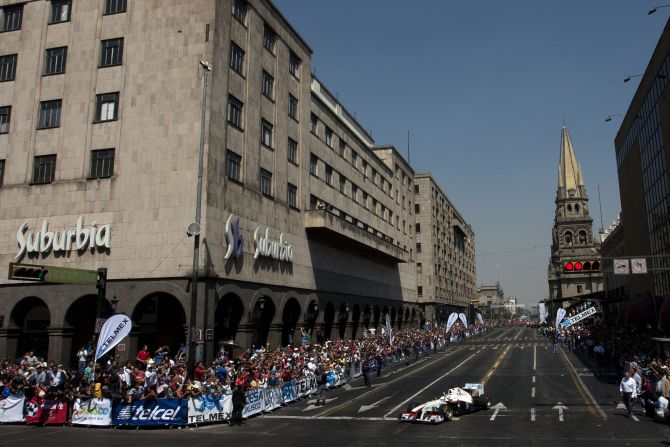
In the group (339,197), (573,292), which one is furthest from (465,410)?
(573,292)

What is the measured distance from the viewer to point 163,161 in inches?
1288

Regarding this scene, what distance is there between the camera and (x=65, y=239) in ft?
108

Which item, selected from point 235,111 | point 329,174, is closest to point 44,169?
point 235,111

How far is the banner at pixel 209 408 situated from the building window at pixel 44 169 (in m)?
20.7

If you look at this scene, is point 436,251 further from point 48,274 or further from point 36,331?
point 48,274

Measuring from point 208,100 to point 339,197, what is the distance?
23.9 m

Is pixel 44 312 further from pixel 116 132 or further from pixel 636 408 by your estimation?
pixel 636 408

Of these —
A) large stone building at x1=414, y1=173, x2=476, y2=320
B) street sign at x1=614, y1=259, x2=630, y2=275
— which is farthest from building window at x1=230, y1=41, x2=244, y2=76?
large stone building at x1=414, y1=173, x2=476, y2=320

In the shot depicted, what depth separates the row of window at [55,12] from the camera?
3588 cm

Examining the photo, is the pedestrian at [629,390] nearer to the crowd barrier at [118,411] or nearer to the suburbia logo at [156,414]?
the crowd barrier at [118,411]

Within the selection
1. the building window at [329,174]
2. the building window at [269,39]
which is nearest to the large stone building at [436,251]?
the building window at [329,174]

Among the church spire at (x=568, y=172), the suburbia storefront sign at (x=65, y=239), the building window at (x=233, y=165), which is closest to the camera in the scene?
the suburbia storefront sign at (x=65, y=239)

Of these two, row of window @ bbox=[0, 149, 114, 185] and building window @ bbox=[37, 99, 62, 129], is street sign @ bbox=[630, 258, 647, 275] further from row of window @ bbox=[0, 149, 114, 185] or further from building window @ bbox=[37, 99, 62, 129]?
building window @ bbox=[37, 99, 62, 129]

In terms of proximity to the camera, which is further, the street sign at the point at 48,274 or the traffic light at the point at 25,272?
the street sign at the point at 48,274
